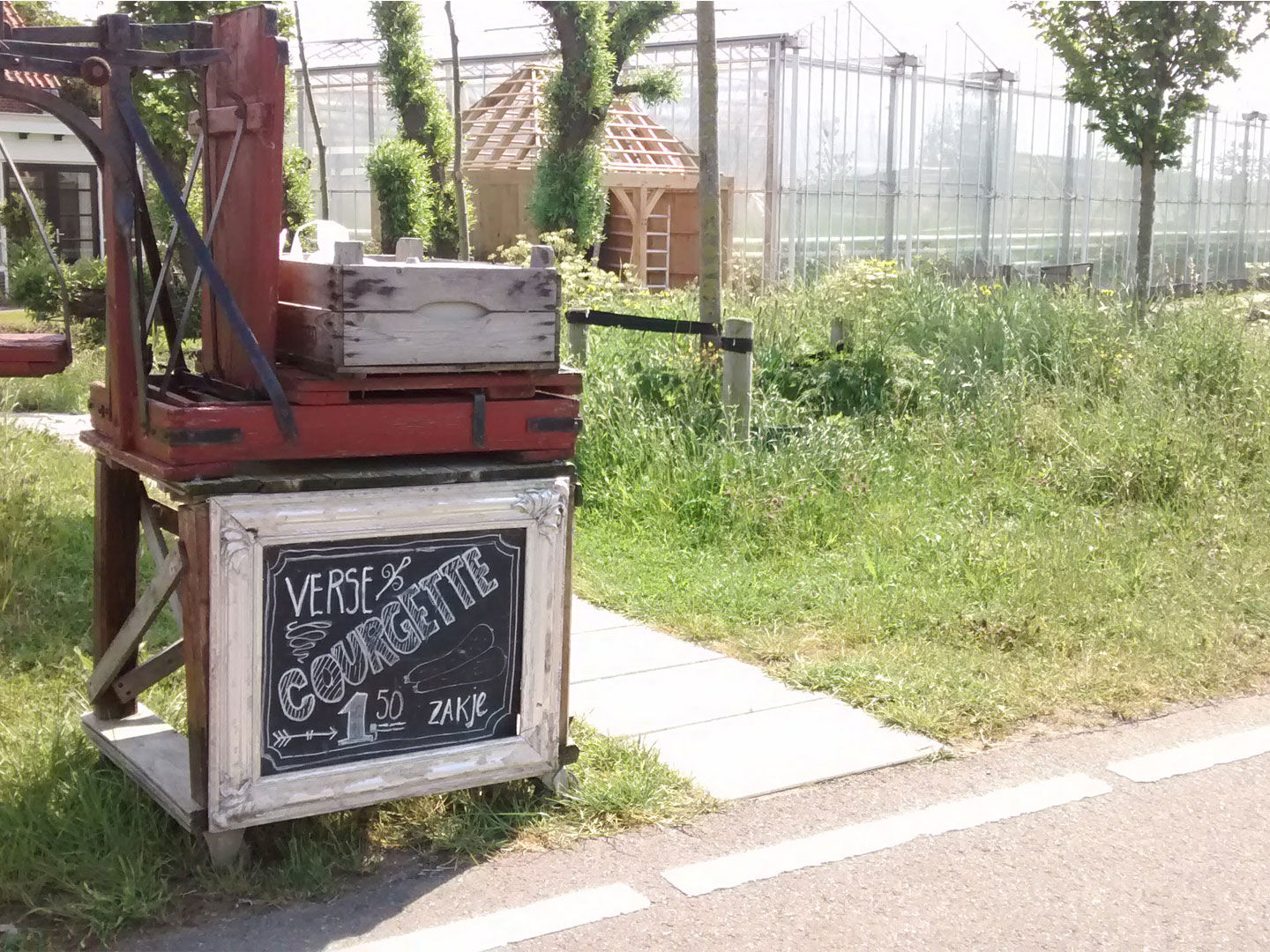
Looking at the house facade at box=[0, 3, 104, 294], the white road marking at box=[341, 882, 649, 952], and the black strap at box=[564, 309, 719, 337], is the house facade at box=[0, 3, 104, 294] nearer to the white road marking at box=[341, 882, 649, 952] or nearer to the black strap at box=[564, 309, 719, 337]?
the black strap at box=[564, 309, 719, 337]

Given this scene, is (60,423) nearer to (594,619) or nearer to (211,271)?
(594,619)

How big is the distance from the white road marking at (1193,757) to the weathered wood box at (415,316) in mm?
2354

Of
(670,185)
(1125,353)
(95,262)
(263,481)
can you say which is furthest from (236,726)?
(670,185)

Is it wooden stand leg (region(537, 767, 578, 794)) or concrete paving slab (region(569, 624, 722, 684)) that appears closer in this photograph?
wooden stand leg (region(537, 767, 578, 794))

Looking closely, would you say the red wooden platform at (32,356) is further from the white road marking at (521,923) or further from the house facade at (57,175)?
the house facade at (57,175)

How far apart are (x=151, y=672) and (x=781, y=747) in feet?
6.58

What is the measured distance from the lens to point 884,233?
2344cm

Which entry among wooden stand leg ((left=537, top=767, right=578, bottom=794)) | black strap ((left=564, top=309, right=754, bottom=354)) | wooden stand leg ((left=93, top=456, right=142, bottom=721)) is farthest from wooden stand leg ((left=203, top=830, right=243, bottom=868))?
black strap ((left=564, top=309, right=754, bottom=354))

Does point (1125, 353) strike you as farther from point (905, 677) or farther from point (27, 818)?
point (27, 818)

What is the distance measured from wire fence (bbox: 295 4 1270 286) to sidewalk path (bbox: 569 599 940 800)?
486 inches

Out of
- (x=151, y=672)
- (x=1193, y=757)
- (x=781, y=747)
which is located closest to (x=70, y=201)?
(x=151, y=672)

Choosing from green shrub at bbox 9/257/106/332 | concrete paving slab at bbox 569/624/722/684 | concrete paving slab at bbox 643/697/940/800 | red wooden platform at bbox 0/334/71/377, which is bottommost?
concrete paving slab at bbox 643/697/940/800

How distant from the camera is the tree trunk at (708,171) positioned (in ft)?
26.6

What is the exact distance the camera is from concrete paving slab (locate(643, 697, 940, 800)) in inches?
170
